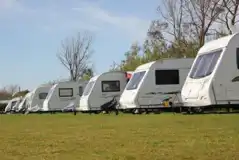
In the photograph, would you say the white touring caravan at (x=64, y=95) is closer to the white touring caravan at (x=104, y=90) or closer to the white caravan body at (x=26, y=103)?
the white touring caravan at (x=104, y=90)

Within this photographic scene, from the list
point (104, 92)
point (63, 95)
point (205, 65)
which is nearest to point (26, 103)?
point (63, 95)

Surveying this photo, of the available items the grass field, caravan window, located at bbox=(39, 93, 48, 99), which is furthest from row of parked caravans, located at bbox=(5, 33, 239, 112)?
the grass field

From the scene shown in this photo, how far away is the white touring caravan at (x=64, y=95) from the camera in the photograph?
36094mm

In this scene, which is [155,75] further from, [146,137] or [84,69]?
[84,69]

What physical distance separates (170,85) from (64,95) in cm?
1471

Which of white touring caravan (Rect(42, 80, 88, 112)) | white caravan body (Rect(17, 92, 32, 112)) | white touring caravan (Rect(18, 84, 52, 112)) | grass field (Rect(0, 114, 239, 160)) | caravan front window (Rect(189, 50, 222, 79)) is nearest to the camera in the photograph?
grass field (Rect(0, 114, 239, 160))

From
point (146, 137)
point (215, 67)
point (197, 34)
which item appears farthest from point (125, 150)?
point (197, 34)

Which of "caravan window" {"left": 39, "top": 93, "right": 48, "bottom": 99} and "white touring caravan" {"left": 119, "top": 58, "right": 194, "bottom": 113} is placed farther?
"caravan window" {"left": 39, "top": 93, "right": 48, "bottom": 99}

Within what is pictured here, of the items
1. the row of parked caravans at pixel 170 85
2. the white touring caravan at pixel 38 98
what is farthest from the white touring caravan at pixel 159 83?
the white touring caravan at pixel 38 98

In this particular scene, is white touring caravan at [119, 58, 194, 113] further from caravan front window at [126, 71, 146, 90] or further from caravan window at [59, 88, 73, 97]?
caravan window at [59, 88, 73, 97]

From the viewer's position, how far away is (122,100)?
80.3ft

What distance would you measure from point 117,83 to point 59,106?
325 inches

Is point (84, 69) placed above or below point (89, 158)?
above

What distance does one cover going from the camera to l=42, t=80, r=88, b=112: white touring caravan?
118ft
